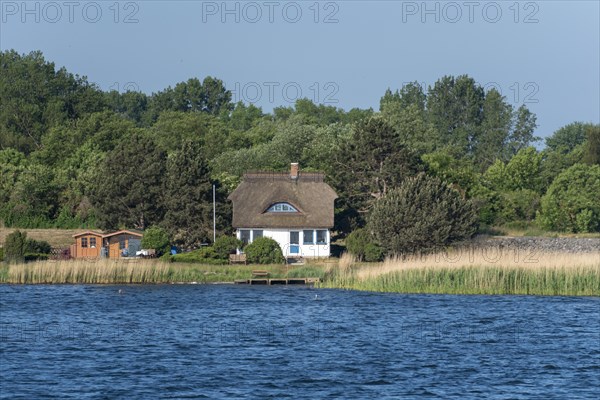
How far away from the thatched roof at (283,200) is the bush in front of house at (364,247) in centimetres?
299

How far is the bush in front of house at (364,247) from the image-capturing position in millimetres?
71500

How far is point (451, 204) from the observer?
72.1m

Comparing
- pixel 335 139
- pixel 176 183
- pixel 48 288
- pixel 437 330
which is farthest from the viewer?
pixel 335 139

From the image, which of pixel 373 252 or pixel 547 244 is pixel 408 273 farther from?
pixel 547 244

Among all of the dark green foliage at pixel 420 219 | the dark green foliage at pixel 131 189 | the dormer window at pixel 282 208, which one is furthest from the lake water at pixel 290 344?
the dark green foliage at pixel 131 189

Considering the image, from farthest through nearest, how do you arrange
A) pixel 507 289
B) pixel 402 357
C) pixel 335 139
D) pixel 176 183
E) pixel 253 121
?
pixel 253 121, pixel 335 139, pixel 176 183, pixel 507 289, pixel 402 357

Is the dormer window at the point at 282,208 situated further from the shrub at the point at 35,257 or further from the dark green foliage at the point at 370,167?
the shrub at the point at 35,257

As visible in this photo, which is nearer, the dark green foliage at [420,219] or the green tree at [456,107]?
the dark green foliage at [420,219]

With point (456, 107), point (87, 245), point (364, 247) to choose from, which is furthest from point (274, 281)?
point (456, 107)

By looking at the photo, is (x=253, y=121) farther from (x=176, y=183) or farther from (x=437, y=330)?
(x=437, y=330)

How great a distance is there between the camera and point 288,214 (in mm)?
77000

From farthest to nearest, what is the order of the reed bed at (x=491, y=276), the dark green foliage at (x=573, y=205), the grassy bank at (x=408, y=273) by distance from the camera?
1. the dark green foliage at (x=573, y=205)
2. the grassy bank at (x=408, y=273)
3. the reed bed at (x=491, y=276)

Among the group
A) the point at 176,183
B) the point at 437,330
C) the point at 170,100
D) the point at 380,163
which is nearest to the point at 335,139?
the point at 380,163

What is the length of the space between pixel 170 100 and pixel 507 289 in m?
132
